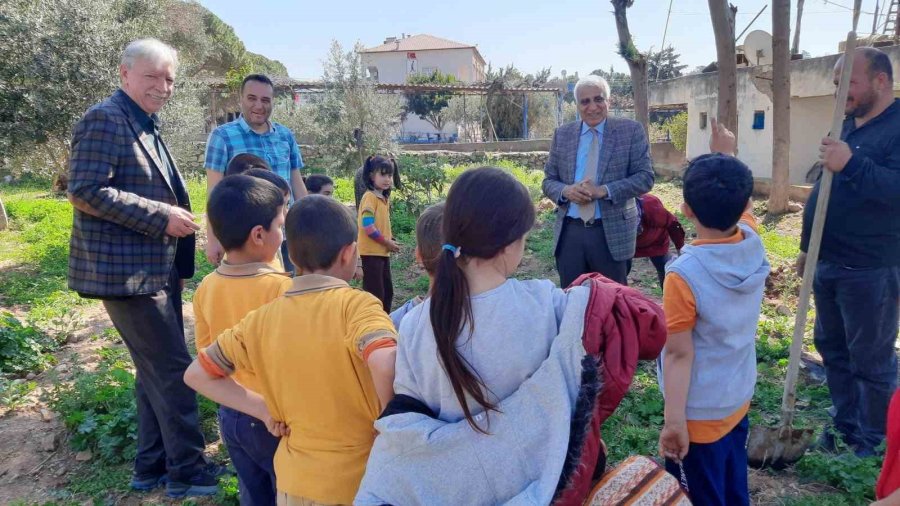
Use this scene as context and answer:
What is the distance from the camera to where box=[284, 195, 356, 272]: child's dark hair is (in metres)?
1.73

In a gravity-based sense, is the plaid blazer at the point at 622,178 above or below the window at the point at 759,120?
below

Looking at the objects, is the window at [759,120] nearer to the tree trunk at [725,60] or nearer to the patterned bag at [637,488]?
the tree trunk at [725,60]

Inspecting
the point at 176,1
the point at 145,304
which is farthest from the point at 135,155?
the point at 176,1

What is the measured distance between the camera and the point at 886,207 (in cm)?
285

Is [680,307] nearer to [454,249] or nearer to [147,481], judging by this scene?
[454,249]

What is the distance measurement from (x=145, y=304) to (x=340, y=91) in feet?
38.6

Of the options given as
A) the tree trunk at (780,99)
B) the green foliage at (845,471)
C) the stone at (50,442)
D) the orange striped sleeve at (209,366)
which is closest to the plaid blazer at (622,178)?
the green foliage at (845,471)

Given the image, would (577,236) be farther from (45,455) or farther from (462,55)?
(462,55)

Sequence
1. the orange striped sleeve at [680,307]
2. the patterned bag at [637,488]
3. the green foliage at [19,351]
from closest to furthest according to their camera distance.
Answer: the patterned bag at [637,488], the orange striped sleeve at [680,307], the green foliage at [19,351]

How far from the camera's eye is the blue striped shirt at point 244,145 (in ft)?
12.4

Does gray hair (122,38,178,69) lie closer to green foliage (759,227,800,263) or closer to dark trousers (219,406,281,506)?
dark trousers (219,406,281,506)

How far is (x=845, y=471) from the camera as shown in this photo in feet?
8.87

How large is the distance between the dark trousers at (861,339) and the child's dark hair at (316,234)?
2551mm

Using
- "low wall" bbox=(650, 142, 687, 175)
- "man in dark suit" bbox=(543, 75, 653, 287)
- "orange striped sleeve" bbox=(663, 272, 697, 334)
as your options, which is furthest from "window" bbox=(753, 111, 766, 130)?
"orange striped sleeve" bbox=(663, 272, 697, 334)
